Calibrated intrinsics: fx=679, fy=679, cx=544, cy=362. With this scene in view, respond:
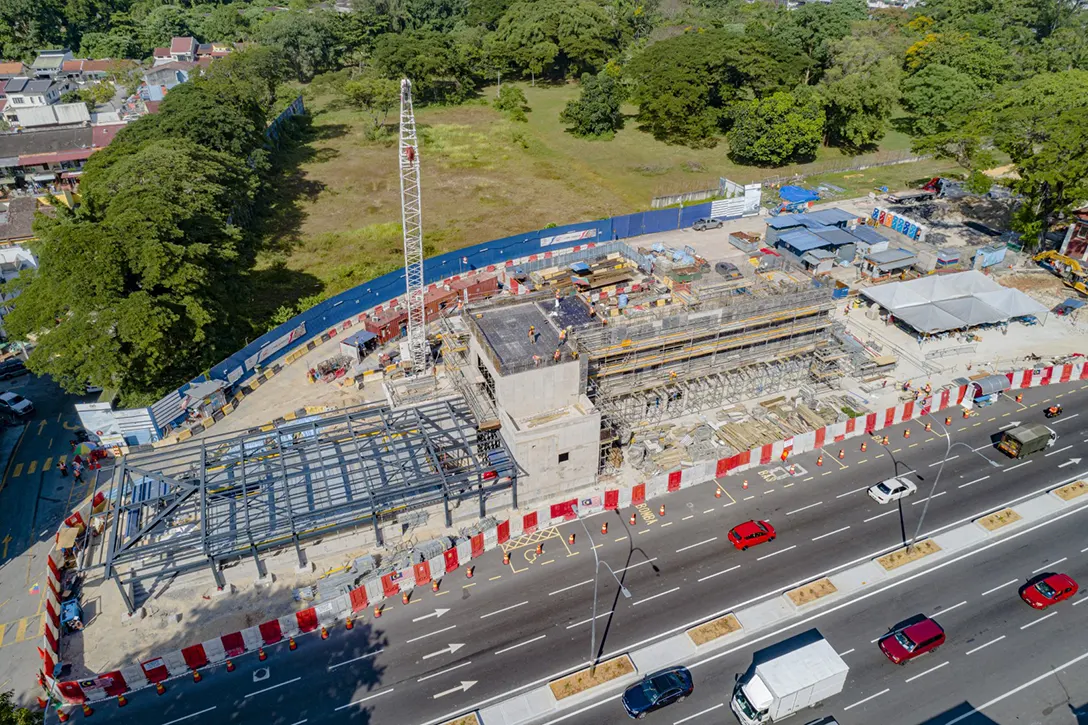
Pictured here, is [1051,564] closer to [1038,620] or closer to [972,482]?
[1038,620]

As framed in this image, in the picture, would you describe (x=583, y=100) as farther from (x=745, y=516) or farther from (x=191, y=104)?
(x=745, y=516)

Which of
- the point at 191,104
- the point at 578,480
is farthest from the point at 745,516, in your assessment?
the point at 191,104

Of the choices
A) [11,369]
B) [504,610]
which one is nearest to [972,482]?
[504,610]

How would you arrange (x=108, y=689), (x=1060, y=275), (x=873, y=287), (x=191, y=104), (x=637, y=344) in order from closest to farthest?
1. (x=108, y=689)
2. (x=637, y=344)
3. (x=873, y=287)
4. (x=1060, y=275)
5. (x=191, y=104)

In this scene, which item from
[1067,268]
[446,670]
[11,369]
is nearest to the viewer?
[446,670]

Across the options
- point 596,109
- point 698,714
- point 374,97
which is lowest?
point 698,714
